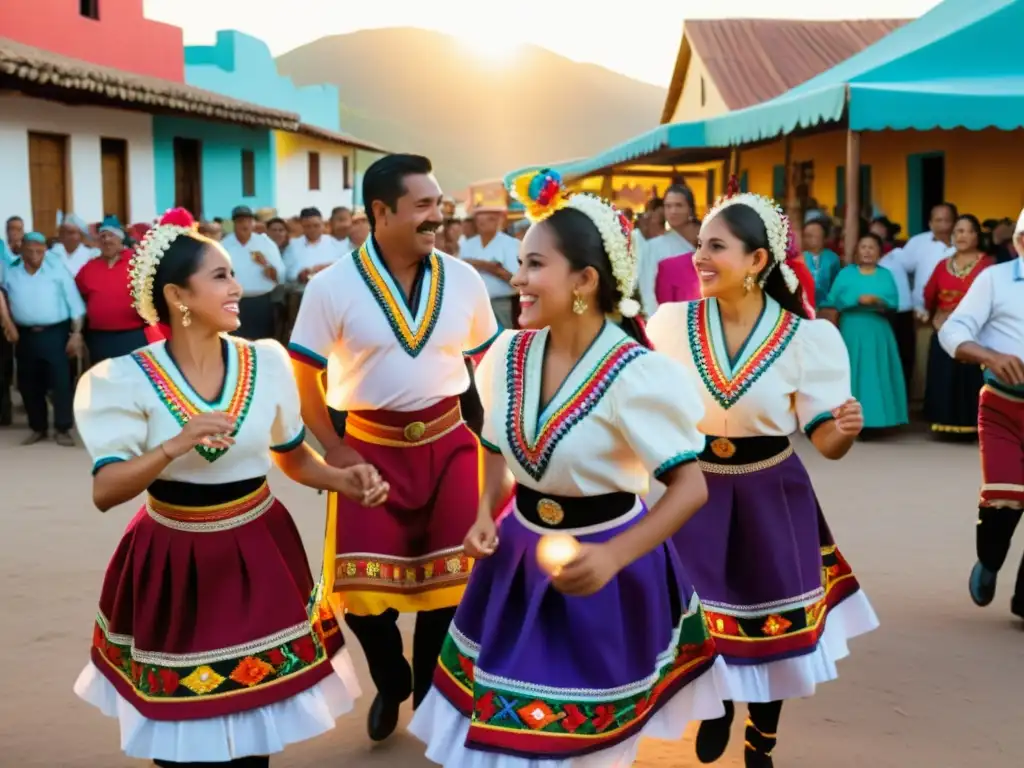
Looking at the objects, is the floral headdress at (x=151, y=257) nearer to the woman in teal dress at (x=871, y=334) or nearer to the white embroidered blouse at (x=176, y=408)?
the white embroidered blouse at (x=176, y=408)

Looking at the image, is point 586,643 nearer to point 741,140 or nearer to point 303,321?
point 303,321

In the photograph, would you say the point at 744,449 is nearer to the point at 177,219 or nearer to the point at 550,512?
the point at 550,512

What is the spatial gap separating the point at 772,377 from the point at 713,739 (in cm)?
121

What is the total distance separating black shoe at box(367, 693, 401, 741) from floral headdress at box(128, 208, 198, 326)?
159 cm

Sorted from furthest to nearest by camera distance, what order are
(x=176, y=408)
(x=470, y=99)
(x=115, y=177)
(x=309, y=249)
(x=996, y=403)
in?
(x=470, y=99), (x=115, y=177), (x=309, y=249), (x=996, y=403), (x=176, y=408)

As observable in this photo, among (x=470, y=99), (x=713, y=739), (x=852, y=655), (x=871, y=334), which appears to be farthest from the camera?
(x=470, y=99)

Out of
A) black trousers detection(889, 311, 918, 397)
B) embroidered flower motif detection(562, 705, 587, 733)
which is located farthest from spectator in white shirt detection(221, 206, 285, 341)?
embroidered flower motif detection(562, 705, 587, 733)

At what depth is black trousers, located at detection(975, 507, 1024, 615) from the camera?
220 inches

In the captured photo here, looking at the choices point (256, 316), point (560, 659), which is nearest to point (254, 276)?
point (256, 316)

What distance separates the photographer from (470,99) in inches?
6029

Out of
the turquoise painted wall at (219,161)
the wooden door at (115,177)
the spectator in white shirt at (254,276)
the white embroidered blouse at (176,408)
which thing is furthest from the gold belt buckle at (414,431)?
the turquoise painted wall at (219,161)

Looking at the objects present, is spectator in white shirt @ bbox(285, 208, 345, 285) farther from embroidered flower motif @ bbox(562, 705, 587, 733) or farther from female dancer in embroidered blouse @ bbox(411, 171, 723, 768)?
embroidered flower motif @ bbox(562, 705, 587, 733)

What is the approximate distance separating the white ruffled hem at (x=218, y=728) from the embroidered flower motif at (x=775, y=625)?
134cm

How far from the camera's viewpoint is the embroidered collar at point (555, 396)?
3178mm
